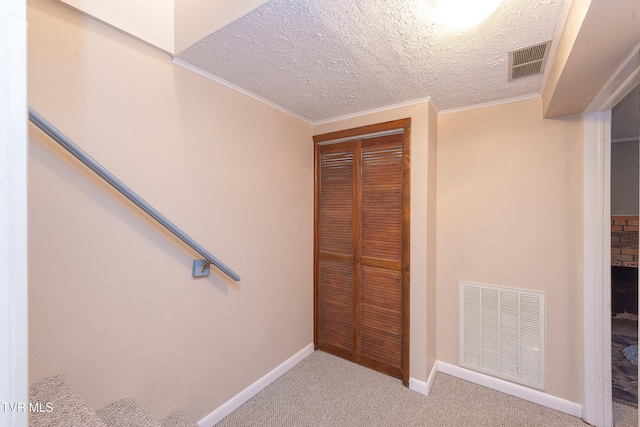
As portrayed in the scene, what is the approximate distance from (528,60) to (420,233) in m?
1.26

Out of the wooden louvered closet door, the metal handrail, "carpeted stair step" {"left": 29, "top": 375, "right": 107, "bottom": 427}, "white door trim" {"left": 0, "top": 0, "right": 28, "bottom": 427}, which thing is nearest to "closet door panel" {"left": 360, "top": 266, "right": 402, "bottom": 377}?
the wooden louvered closet door

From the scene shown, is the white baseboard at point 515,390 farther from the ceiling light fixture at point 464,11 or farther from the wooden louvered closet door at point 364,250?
the ceiling light fixture at point 464,11

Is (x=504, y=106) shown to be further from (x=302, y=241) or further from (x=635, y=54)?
(x=302, y=241)

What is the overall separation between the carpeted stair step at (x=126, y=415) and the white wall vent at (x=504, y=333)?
221 centimetres

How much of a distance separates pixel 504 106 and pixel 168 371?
2.95 metres

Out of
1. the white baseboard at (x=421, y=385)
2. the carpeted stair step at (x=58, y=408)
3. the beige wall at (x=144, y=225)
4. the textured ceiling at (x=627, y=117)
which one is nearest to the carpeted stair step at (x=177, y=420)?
the beige wall at (x=144, y=225)

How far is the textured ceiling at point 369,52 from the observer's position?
1199 millimetres

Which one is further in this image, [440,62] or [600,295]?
[600,295]

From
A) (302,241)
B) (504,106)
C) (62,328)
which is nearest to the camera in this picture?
(62,328)

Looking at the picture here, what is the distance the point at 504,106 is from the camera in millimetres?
2092

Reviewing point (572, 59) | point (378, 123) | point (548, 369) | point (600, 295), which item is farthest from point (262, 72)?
point (548, 369)

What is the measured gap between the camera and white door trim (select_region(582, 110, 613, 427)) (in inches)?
68.3

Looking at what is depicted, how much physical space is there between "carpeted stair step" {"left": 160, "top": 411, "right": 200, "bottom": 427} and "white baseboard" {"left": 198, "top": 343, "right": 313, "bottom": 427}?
25cm

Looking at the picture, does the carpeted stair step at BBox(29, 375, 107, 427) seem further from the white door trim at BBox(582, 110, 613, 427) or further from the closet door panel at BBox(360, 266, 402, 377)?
the white door trim at BBox(582, 110, 613, 427)
